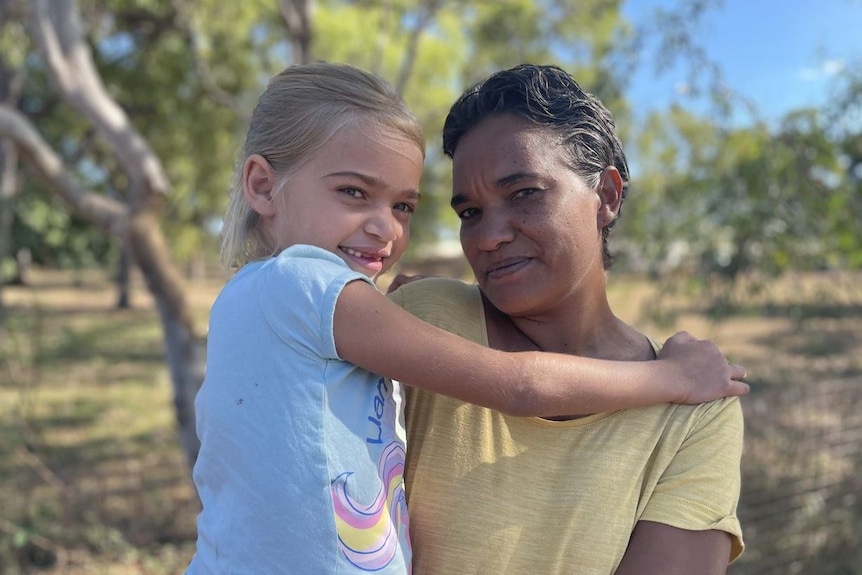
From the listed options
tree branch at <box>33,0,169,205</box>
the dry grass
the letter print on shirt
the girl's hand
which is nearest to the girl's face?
the letter print on shirt

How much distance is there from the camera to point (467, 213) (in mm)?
1690

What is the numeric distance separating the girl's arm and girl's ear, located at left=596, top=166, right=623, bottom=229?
38cm

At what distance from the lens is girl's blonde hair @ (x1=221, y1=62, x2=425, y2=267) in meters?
1.49

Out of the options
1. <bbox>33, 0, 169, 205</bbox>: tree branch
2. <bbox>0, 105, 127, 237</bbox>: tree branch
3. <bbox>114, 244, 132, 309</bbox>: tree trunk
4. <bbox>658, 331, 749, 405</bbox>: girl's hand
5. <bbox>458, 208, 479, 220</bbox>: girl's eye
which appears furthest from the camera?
<bbox>114, 244, 132, 309</bbox>: tree trunk

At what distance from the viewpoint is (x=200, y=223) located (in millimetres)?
14031

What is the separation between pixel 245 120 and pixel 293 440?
6281 millimetres

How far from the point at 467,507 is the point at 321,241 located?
0.59 metres

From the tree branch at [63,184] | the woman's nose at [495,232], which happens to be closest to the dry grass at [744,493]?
the tree branch at [63,184]

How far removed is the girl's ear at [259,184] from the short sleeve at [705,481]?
0.95 m

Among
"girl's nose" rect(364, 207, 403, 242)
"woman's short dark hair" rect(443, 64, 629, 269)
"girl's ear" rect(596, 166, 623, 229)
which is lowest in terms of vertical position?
"girl's nose" rect(364, 207, 403, 242)

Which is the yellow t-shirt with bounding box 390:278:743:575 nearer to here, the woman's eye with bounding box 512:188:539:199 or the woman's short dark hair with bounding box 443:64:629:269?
the woman's eye with bounding box 512:188:539:199

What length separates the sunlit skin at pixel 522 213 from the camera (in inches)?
61.3

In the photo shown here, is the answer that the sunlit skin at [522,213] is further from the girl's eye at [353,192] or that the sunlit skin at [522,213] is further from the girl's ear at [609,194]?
the girl's eye at [353,192]

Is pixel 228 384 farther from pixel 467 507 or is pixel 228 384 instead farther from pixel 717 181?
pixel 717 181
